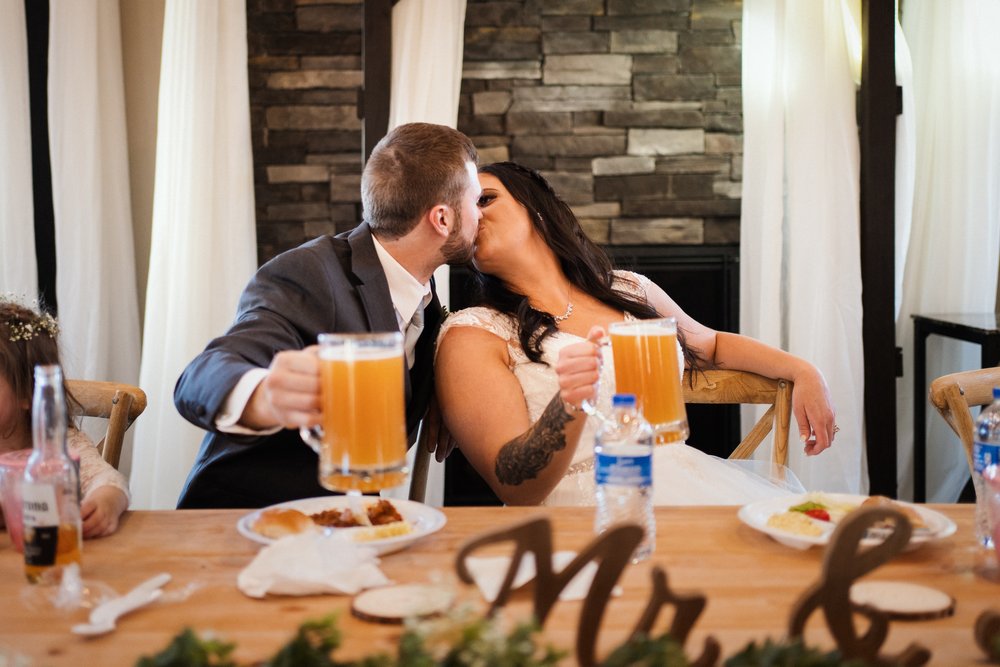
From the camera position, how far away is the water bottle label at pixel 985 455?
52.4 inches

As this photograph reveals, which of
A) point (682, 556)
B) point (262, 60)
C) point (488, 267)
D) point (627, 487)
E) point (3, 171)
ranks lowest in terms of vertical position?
point (682, 556)

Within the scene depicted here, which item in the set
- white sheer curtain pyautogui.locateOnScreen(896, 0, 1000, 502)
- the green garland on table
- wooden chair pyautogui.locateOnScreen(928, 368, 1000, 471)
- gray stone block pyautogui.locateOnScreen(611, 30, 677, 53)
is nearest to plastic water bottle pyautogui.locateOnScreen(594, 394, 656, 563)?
the green garland on table

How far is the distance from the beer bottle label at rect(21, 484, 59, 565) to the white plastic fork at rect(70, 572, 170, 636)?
12 cm

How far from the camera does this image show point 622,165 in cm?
412

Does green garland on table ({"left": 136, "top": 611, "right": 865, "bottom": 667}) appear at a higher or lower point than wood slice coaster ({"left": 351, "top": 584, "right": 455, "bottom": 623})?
higher

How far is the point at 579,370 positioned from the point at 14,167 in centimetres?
254

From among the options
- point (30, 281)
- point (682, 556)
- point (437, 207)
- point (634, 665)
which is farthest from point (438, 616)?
point (30, 281)

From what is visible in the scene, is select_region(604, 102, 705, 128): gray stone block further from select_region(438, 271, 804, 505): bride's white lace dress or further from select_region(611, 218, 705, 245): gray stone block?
select_region(438, 271, 804, 505): bride's white lace dress

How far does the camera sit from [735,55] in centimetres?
411

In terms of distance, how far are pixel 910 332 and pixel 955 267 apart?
0.29 metres

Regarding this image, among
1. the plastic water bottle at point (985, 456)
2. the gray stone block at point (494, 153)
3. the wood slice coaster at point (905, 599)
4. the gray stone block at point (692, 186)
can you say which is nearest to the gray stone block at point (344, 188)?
the gray stone block at point (494, 153)

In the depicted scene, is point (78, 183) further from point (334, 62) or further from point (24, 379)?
point (24, 379)

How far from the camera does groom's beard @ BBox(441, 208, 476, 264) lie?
2.14 m

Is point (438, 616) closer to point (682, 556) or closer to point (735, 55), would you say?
point (682, 556)
